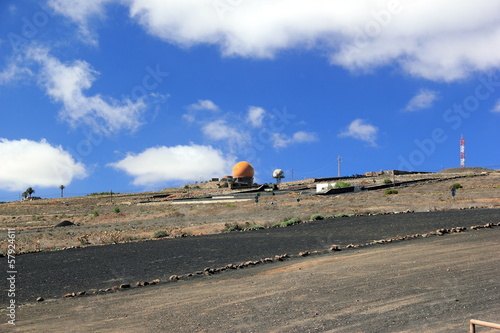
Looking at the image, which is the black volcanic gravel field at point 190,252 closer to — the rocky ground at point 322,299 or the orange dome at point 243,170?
the rocky ground at point 322,299

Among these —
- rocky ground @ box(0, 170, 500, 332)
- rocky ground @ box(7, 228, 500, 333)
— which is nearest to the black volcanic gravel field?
rocky ground @ box(0, 170, 500, 332)

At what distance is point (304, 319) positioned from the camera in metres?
9.88

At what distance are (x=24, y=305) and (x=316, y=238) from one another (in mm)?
13577

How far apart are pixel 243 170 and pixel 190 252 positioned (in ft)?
277

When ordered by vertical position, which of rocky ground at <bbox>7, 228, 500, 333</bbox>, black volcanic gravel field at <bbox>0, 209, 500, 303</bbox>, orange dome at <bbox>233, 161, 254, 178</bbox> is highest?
orange dome at <bbox>233, 161, 254, 178</bbox>

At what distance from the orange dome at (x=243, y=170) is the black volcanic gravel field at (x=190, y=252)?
249 feet

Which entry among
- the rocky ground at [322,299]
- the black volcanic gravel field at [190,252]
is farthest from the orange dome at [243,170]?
the rocky ground at [322,299]

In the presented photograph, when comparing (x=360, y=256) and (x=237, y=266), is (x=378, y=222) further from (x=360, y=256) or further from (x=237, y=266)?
(x=237, y=266)

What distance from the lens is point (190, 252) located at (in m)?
21.2

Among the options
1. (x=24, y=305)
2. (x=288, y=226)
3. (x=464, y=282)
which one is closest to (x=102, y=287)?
(x=24, y=305)

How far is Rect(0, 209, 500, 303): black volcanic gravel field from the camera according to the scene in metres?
16.4

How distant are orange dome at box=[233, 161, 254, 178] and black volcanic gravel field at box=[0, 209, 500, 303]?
75.8 meters

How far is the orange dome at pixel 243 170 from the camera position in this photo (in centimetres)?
10550

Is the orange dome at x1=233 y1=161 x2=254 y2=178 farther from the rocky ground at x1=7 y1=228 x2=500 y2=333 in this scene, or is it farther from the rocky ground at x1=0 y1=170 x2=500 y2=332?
the rocky ground at x1=7 y1=228 x2=500 y2=333
